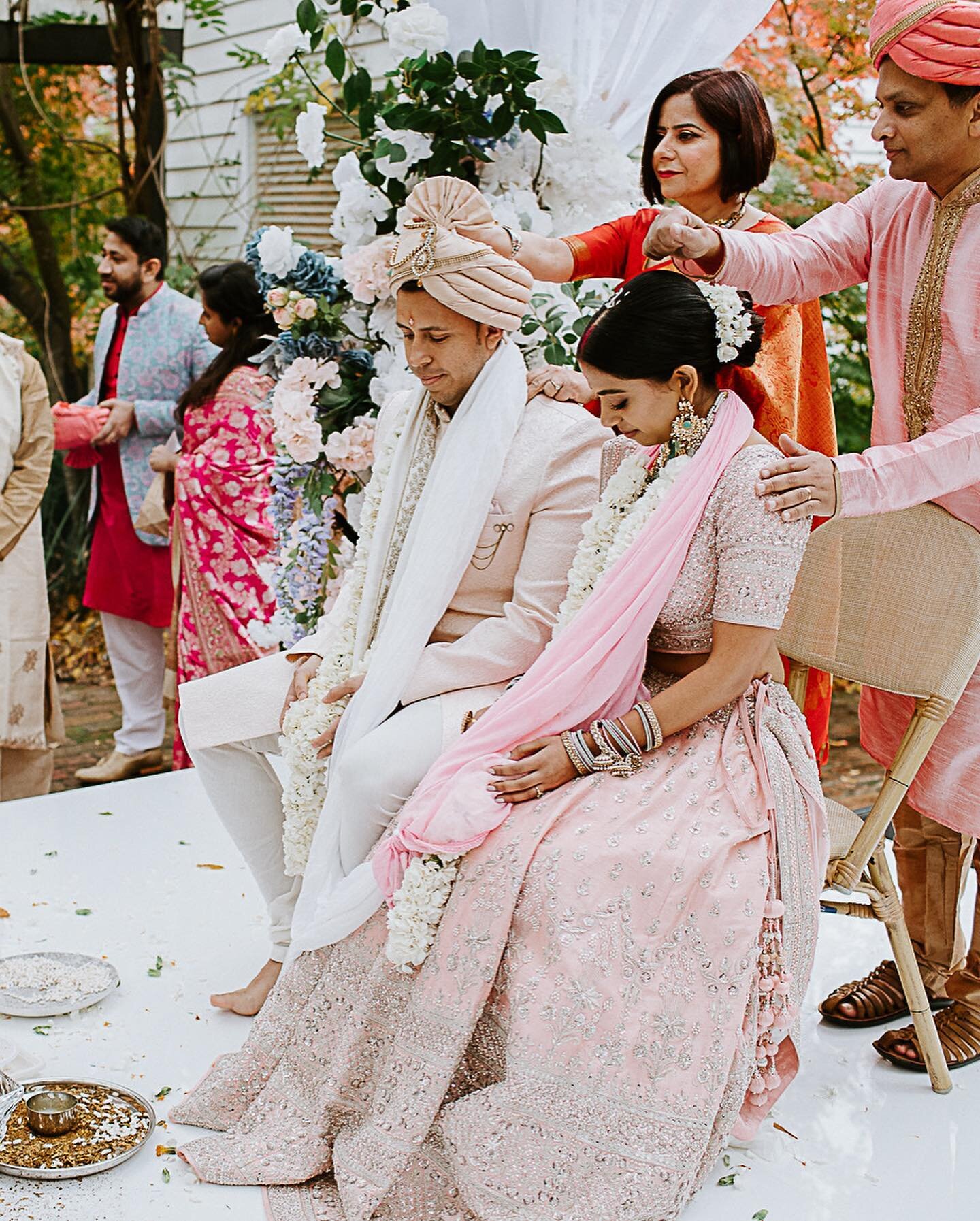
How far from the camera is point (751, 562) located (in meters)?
2.46

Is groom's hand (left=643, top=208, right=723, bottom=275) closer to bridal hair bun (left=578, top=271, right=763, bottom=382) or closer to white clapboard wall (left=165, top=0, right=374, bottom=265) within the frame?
bridal hair bun (left=578, top=271, right=763, bottom=382)

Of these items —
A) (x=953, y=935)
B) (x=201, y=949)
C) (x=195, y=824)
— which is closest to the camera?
(x=953, y=935)

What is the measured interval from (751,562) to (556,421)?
611 millimetres

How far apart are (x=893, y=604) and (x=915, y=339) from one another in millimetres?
537

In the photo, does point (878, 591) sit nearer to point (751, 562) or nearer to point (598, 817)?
point (751, 562)

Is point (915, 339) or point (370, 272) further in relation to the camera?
point (370, 272)

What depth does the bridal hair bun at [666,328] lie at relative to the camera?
8.12 ft

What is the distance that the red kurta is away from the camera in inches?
212

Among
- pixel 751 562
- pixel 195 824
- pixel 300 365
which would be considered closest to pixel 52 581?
pixel 195 824

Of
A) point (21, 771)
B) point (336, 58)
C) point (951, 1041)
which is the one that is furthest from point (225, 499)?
point (951, 1041)

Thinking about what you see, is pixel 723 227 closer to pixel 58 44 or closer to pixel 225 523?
pixel 225 523

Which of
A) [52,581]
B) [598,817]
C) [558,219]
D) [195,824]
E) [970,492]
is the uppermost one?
[558,219]

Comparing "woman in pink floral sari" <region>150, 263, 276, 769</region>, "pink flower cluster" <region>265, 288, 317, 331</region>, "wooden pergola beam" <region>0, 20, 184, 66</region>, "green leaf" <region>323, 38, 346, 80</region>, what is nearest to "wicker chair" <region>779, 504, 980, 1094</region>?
"pink flower cluster" <region>265, 288, 317, 331</region>

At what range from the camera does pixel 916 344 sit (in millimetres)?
2768
